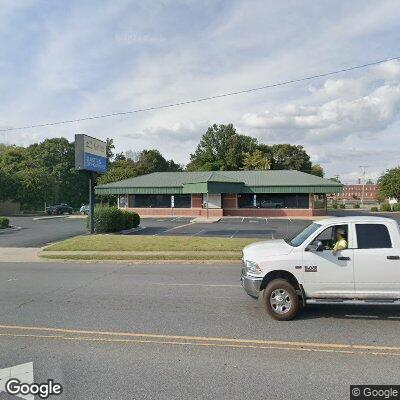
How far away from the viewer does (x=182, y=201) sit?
47.1 metres

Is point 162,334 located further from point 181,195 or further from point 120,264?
point 181,195

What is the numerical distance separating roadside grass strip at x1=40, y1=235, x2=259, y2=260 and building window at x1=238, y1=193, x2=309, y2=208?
84.4ft

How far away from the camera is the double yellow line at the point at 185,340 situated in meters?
5.99

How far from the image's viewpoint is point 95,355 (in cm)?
582

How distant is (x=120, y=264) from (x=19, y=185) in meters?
50.6

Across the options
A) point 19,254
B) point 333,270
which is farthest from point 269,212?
point 333,270

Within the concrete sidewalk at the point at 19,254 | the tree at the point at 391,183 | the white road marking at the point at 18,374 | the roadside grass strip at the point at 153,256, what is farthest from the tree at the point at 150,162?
the white road marking at the point at 18,374

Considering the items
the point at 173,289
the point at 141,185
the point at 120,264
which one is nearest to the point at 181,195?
the point at 141,185

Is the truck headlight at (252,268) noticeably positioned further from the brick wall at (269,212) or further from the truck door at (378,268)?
the brick wall at (269,212)

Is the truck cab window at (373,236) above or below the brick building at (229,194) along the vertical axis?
below

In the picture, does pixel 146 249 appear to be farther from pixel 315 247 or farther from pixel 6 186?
pixel 6 186

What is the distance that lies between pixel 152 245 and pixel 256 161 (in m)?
59.7

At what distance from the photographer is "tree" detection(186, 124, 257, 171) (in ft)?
273

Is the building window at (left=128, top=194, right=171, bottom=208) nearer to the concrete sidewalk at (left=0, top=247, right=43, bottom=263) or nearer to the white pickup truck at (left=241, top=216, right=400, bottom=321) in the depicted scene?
the concrete sidewalk at (left=0, top=247, right=43, bottom=263)
